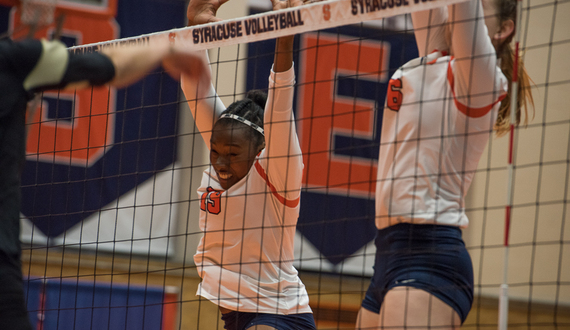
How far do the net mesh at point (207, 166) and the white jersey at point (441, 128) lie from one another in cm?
379

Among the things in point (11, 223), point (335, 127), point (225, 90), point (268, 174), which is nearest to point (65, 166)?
point (225, 90)

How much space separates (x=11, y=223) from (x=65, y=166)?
Result: 504 centimetres

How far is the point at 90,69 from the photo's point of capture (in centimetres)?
185

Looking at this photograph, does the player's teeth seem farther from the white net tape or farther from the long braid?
the long braid

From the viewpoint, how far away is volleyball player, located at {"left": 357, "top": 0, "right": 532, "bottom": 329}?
2.06 metres

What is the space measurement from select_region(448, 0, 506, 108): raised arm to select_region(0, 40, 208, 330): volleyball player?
96 cm

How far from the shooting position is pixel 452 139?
2178mm

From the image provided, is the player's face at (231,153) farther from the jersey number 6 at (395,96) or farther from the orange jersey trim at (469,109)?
the orange jersey trim at (469,109)

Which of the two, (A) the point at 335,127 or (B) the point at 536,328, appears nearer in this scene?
(A) the point at 335,127

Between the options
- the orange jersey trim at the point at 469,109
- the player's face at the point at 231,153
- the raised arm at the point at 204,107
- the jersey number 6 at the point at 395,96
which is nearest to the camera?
the orange jersey trim at the point at 469,109

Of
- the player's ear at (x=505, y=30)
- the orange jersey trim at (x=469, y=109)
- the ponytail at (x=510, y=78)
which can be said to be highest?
the player's ear at (x=505, y=30)

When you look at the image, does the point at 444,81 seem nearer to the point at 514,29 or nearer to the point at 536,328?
the point at 514,29

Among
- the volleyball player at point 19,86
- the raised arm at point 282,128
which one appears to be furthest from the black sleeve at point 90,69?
the raised arm at point 282,128

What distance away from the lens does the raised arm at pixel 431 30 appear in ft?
7.86
